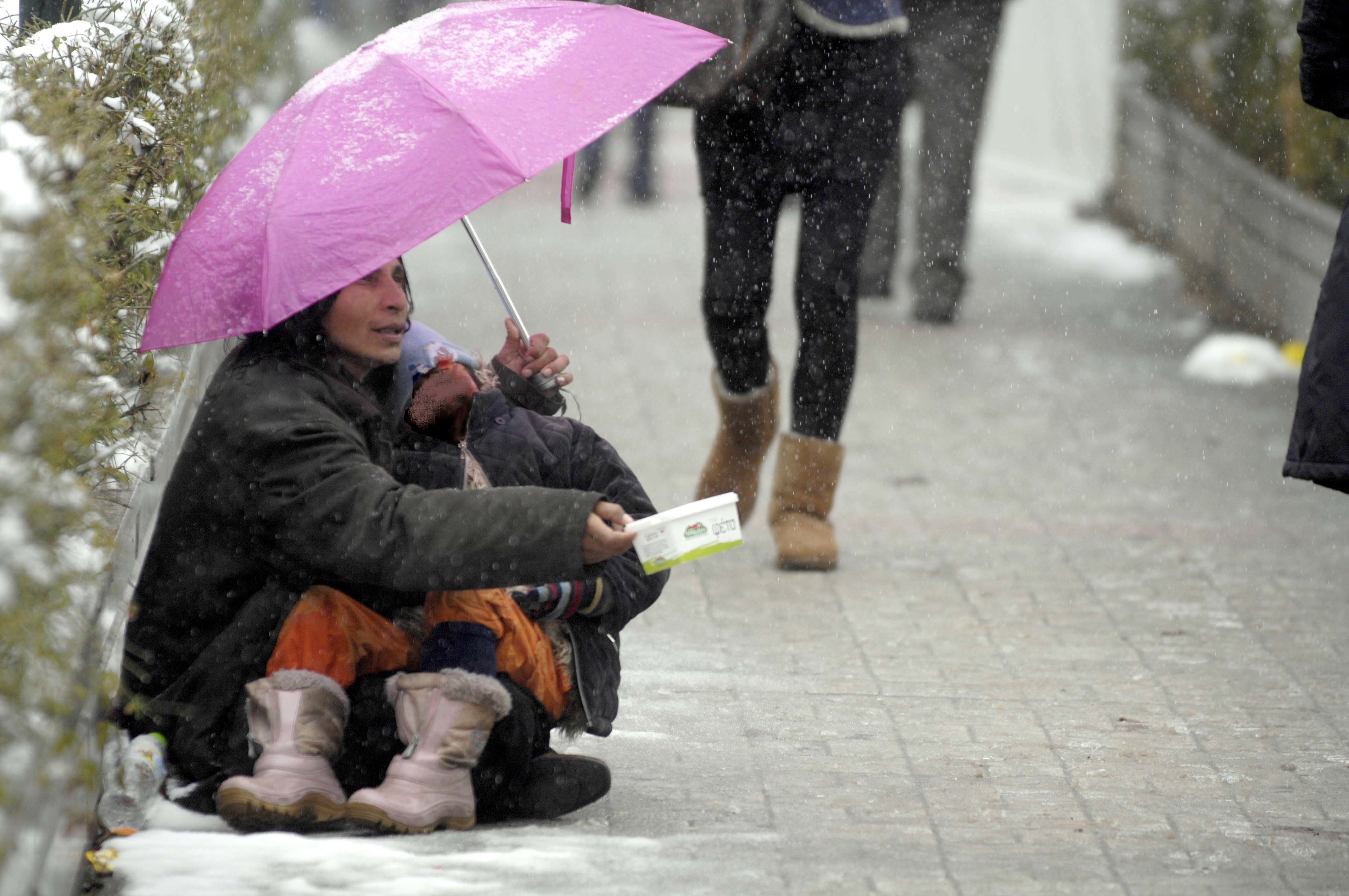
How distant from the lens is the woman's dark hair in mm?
3381

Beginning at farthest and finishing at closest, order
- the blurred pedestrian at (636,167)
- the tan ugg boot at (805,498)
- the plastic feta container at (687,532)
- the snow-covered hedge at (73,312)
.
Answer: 1. the blurred pedestrian at (636,167)
2. the tan ugg boot at (805,498)
3. the plastic feta container at (687,532)
4. the snow-covered hedge at (73,312)

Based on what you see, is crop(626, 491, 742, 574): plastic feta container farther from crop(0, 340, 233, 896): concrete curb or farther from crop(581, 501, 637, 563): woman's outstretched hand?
crop(0, 340, 233, 896): concrete curb

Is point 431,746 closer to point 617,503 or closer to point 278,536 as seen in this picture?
point 278,536

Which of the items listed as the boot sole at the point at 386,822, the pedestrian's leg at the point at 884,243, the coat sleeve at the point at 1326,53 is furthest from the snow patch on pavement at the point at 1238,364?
the boot sole at the point at 386,822

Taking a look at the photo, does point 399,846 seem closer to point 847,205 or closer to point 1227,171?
point 847,205

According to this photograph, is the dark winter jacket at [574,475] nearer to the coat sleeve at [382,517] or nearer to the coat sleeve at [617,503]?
the coat sleeve at [617,503]

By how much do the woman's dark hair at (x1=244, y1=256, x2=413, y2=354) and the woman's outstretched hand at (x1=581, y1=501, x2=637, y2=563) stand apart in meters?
0.62

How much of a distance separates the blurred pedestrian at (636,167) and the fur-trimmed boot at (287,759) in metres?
9.74

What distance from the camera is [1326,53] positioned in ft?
11.4

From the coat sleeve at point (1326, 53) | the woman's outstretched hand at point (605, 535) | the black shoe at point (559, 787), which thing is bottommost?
the black shoe at point (559, 787)

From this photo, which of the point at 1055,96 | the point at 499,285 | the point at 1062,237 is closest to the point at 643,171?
the point at 1062,237

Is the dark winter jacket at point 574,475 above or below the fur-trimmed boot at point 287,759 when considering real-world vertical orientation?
above

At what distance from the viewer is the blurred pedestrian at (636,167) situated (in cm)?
1296

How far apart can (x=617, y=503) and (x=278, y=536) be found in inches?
26.1
